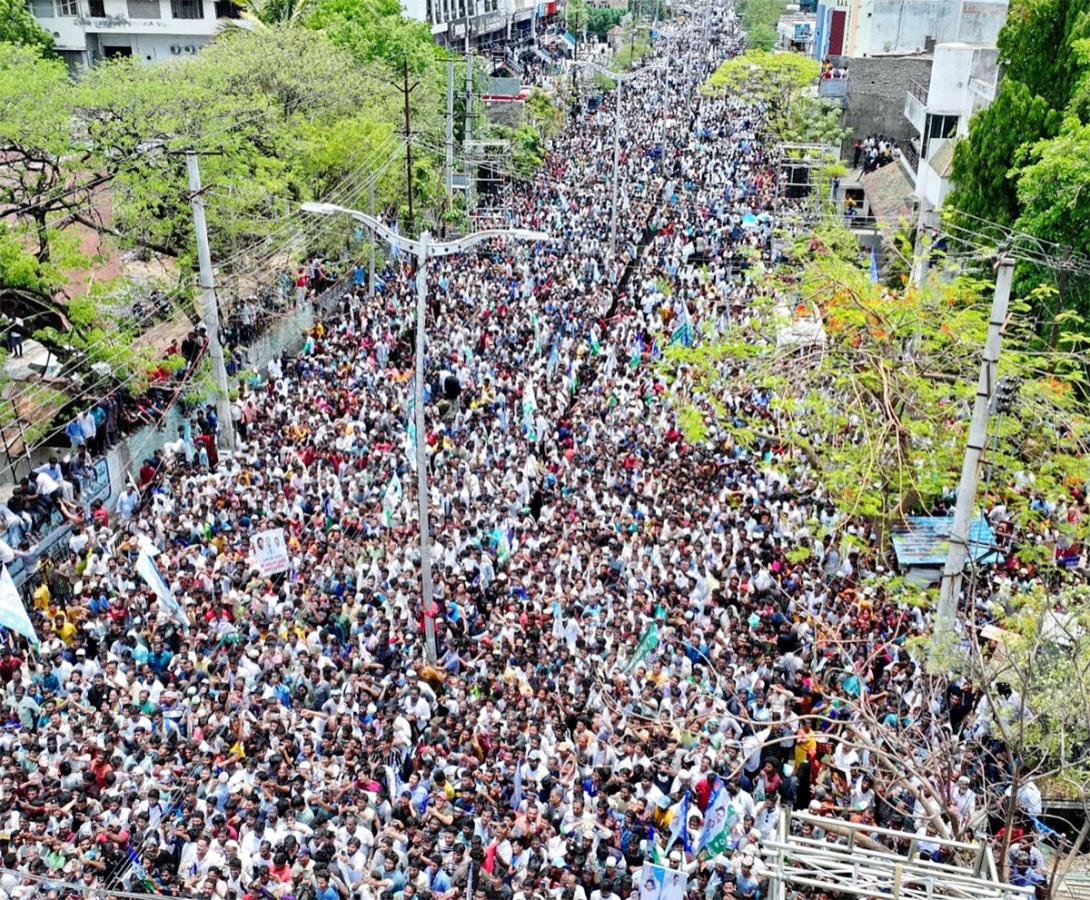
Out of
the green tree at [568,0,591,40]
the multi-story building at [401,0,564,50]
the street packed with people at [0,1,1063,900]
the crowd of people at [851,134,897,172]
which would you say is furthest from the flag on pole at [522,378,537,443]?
the green tree at [568,0,591,40]

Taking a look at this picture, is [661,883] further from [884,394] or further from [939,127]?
[939,127]

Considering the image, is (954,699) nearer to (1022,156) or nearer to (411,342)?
(1022,156)

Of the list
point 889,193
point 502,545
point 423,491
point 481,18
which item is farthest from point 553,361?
point 481,18

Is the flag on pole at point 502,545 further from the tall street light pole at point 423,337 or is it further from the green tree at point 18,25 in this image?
the green tree at point 18,25

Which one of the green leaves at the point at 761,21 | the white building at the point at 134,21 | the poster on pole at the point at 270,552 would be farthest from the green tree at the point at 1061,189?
the green leaves at the point at 761,21

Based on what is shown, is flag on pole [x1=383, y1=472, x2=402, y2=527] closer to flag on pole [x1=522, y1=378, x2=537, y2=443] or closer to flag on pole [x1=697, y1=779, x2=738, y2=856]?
flag on pole [x1=522, y1=378, x2=537, y2=443]

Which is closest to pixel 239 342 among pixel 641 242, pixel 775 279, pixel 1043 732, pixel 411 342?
pixel 411 342
